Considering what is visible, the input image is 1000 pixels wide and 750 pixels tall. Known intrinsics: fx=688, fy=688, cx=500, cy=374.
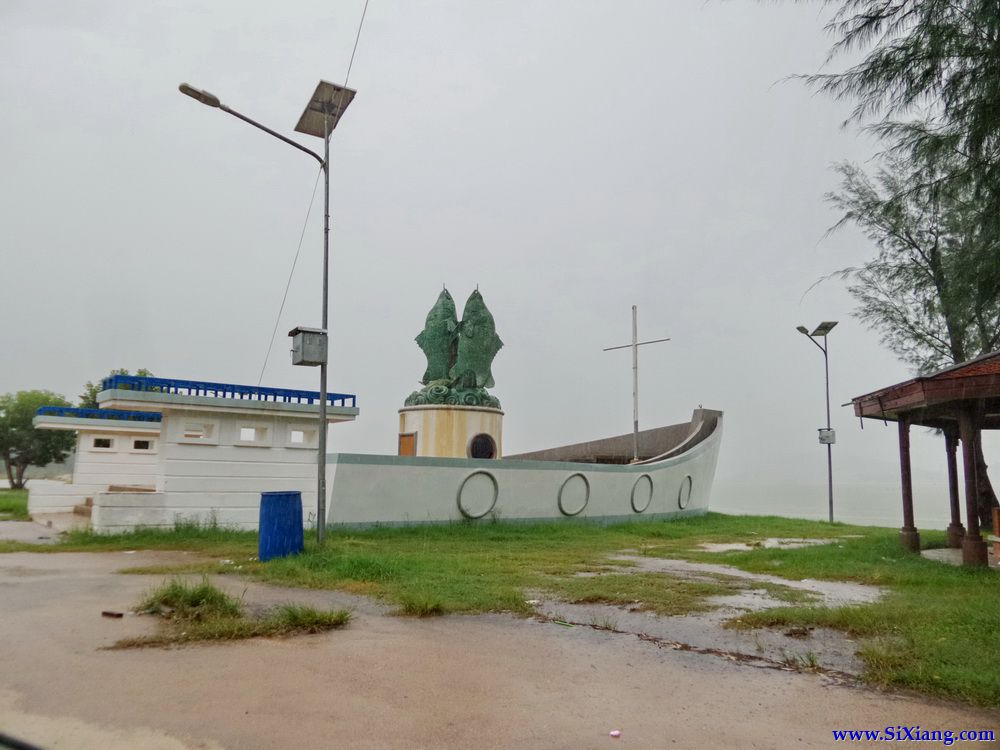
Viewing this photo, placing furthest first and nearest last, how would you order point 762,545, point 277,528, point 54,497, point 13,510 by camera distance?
point 13,510 → point 54,497 → point 762,545 → point 277,528

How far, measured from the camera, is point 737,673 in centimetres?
423

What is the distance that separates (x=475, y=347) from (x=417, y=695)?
19.5m

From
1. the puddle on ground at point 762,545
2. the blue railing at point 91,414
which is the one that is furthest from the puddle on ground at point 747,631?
the blue railing at point 91,414

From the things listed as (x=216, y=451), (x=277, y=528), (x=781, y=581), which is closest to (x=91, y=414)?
(x=216, y=451)

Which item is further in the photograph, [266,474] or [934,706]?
[266,474]

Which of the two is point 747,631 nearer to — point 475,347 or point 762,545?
point 762,545

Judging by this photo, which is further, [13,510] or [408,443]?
[408,443]

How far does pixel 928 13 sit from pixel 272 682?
629 centimetres

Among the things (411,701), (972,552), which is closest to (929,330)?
(972,552)

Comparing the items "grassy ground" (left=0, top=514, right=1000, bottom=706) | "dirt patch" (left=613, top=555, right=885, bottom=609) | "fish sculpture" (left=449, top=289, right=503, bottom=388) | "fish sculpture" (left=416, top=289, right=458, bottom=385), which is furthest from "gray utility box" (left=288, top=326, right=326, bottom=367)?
"fish sculpture" (left=416, top=289, right=458, bottom=385)

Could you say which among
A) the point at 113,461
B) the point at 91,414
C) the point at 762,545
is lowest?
the point at 762,545

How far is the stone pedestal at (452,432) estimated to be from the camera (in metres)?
21.0

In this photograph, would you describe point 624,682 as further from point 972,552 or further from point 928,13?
point 972,552

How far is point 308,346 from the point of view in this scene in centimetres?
995
